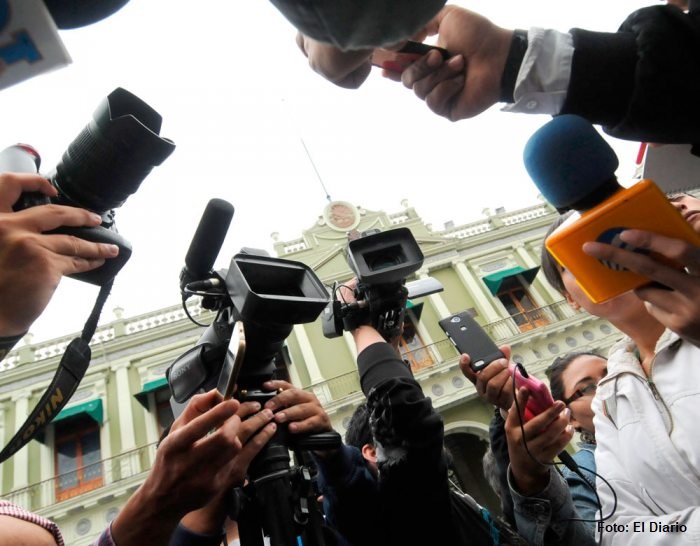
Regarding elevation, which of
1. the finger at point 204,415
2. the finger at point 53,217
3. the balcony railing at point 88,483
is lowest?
the finger at point 204,415

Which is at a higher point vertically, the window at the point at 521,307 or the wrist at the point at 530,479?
the window at the point at 521,307

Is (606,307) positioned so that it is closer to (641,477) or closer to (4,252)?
(641,477)

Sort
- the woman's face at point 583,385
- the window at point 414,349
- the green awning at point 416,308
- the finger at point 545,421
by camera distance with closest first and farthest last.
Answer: the finger at point 545,421
the woman's face at point 583,385
the window at point 414,349
the green awning at point 416,308

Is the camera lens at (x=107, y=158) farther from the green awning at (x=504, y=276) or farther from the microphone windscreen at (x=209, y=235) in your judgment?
the green awning at (x=504, y=276)

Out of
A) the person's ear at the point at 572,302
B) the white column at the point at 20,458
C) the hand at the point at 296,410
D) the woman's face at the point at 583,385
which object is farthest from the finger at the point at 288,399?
the white column at the point at 20,458

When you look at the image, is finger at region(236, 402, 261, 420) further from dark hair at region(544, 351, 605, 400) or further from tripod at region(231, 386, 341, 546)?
dark hair at region(544, 351, 605, 400)

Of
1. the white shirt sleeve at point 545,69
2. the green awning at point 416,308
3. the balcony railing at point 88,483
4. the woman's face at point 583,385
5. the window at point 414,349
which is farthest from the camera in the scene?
the green awning at point 416,308

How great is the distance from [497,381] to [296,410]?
A: 735 millimetres

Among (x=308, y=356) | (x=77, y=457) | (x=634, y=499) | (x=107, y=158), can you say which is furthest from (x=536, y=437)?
(x=77, y=457)

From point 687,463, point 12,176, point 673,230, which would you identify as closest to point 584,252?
point 673,230

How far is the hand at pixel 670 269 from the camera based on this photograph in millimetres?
730

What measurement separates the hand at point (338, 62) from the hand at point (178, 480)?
80 cm

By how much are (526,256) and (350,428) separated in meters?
10.9

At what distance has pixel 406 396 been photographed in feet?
3.89
